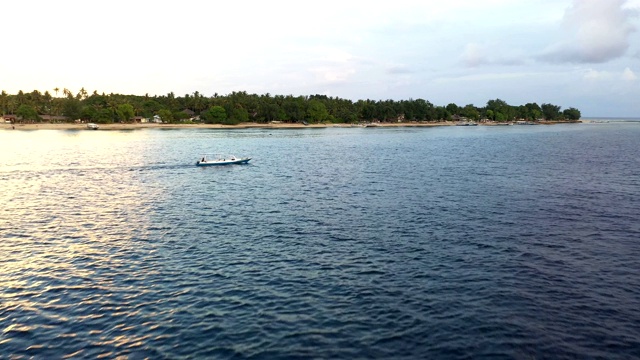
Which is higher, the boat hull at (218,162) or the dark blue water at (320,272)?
the boat hull at (218,162)

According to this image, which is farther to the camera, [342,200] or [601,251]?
[342,200]

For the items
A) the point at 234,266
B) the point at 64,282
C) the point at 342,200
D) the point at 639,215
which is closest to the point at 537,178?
the point at 639,215

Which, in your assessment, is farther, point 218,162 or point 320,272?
point 218,162

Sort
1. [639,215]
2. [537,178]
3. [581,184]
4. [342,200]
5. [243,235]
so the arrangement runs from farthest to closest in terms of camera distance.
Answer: [537,178], [581,184], [342,200], [639,215], [243,235]

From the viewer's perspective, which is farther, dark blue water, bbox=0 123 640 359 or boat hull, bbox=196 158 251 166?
boat hull, bbox=196 158 251 166

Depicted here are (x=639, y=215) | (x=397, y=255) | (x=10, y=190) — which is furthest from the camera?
(x=10, y=190)

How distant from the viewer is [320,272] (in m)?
35.5

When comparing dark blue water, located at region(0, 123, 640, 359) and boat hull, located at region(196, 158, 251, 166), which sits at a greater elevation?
boat hull, located at region(196, 158, 251, 166)

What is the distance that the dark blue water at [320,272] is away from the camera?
2541 cm

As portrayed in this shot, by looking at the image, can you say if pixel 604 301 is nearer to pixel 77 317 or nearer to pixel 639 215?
pixel 639 215

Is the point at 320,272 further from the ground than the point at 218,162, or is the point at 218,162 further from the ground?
the point at 218,162

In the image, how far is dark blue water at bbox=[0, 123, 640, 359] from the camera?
25.4 metres

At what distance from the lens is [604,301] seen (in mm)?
30609

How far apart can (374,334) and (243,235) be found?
23048 millimetres
